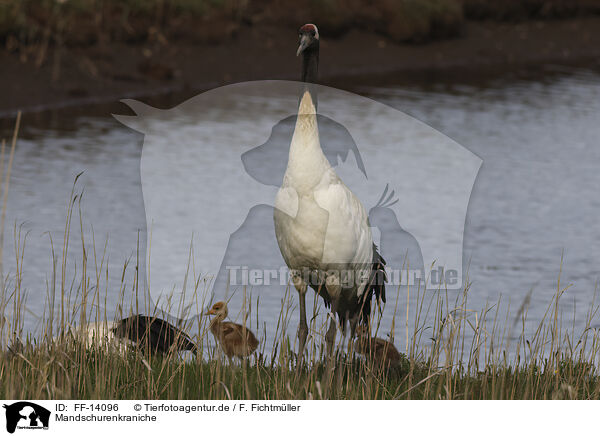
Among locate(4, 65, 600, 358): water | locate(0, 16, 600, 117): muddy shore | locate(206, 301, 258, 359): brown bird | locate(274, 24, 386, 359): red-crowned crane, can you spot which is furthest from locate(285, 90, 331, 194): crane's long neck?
locate(0, 16, 600, 117): muddy shore

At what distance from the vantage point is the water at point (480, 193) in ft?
30.9

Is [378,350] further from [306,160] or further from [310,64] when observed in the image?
[310,64]

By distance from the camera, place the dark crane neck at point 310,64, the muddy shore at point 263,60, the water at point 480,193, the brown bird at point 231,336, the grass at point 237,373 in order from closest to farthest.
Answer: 1. the grass at point 237,373
2. the dark crane neck at point 310,64
3. the brown bird at point 231,336
4. the water at point 480,193
5. the muddy shore at point 263,60

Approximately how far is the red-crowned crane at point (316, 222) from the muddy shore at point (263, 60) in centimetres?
1015

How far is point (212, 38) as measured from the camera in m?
19.2

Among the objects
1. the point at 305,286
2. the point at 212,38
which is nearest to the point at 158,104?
the point at 212,38

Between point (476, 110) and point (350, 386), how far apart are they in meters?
13.9
